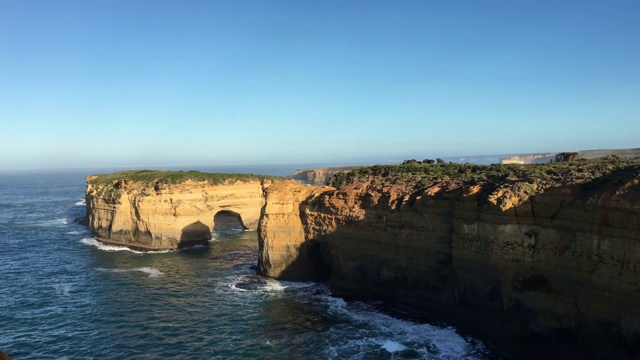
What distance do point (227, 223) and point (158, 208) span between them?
59.9 feet

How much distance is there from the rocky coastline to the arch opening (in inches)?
1038

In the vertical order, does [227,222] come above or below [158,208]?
below

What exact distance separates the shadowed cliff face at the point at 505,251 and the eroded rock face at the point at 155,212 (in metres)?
25.5

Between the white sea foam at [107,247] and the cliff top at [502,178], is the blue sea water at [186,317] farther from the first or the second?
the cliff top at [502,178]

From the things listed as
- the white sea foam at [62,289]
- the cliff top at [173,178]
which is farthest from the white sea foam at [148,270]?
the cliff top at [173,178]

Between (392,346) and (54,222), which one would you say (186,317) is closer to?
(392,346)

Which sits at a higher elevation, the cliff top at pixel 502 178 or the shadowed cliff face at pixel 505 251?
the cliff top at pixel 502 178

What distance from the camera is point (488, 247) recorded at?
2267cm

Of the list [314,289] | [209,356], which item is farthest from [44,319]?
[314,289]

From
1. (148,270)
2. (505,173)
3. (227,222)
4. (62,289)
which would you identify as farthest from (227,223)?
(505,173)

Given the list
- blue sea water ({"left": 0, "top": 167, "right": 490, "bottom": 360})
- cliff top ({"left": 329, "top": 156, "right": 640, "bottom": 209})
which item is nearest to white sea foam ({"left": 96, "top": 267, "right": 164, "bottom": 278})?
blue sea water ({"left": 0, "top": 167, "right": 490, "bottom": 360})

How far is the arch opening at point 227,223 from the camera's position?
62981 millimetres

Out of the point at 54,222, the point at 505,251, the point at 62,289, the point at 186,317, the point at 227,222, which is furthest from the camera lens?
the point at 227,222

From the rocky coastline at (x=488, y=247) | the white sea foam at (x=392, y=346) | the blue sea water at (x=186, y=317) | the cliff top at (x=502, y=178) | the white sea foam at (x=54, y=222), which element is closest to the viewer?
the rocky coastline at (x=488, y=247)
